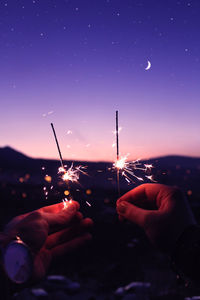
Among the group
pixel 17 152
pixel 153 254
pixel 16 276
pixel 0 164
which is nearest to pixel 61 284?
pixel 153 254

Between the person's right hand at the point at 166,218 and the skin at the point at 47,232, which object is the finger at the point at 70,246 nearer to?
the skin at the point at 47,232

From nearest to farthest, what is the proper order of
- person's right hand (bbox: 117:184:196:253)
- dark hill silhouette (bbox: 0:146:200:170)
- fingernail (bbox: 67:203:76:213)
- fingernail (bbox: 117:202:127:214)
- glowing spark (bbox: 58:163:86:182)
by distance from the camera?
person's right hand (bbox: 117:184:196:253) < fingernail (bbox: 117:202:127:214) < fingernail (bbox: 67:203:76:213) < glowing spark (bbox: 58:163:86:182) < dark hill silhouette (bbox: 0:146:200:170)

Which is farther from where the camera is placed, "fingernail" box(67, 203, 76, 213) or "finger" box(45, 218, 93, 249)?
"finger" box(45, 218, 93, 249)

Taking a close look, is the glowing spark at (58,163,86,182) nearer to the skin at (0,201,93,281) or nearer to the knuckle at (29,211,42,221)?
the skin at (0,201,93,281)

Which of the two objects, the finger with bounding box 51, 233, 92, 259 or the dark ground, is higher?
the finger with bounding box 51, 233, 92, 259

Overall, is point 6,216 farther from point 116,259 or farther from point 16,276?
point 16,276

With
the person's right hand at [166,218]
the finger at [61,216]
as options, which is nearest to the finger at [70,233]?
the finger at [61,216]

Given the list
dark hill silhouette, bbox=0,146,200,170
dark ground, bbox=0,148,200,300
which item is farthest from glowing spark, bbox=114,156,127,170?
dark hill silhouette, bbox=0,146,200,170

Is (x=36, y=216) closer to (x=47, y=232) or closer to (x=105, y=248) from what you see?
(x=47, y=232)
